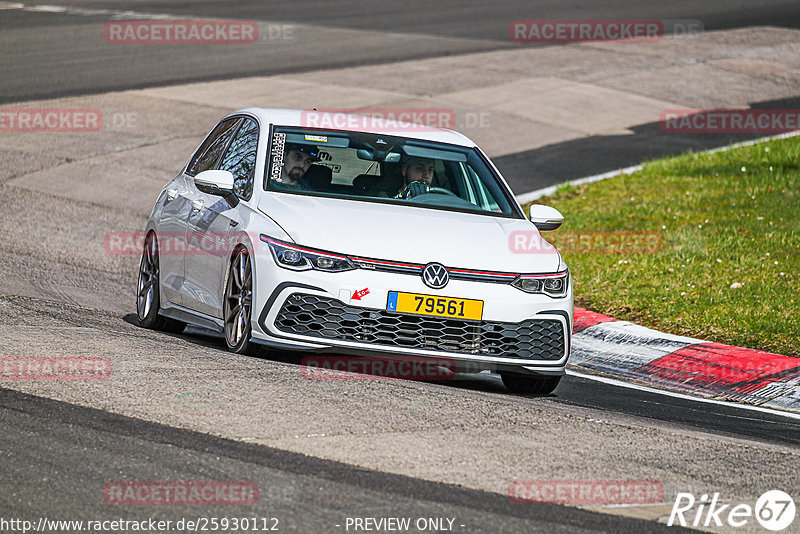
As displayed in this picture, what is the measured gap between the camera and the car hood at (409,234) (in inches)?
293

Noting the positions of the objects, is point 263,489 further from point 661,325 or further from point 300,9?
point 300,9

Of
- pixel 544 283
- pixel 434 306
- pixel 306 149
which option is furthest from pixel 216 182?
pixel 544 283

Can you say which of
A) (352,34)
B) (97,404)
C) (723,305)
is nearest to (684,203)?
(723,305)

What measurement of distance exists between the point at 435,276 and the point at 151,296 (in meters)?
2.89

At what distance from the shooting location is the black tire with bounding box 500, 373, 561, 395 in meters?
8.09

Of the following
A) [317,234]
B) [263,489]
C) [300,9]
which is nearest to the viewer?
[263,489]

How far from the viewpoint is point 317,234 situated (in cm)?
748

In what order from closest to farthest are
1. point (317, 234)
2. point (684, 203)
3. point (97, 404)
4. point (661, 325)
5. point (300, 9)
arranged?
1. point (97, 404)
2. point (317, 234)
3. point (661, 325)
4. point (684, 203)
5. point (300, 9)

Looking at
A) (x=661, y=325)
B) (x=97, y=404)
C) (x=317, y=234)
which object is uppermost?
(x=317, y=234)

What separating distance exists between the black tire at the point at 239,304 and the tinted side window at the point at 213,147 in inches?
63.0

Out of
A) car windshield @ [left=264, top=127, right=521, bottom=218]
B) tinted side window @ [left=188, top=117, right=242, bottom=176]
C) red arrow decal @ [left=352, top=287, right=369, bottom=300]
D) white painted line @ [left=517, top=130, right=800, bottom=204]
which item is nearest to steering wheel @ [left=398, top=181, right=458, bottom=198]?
car windshield @ [left=264, top=127, right=521, bottom=218]

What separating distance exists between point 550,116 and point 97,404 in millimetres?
16365

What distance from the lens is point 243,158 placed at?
8.74 metres

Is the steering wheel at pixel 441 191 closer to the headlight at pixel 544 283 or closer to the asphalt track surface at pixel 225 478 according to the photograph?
the headlight at pixel 544 283
